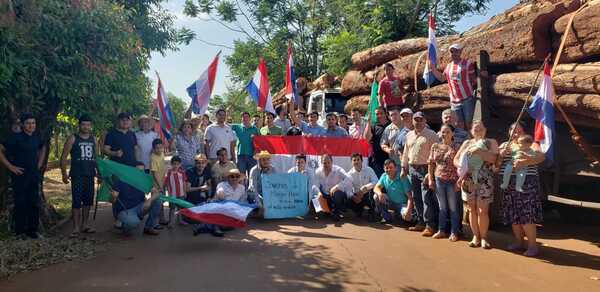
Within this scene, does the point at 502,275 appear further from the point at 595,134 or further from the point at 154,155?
the point at 154,155

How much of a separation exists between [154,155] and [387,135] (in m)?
3.79

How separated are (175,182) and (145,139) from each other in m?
0.92

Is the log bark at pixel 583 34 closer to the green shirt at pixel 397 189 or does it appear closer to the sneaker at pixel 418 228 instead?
the green shirt at pixel 397 189

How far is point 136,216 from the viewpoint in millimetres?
6410

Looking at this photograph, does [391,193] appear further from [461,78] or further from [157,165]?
[157,165]

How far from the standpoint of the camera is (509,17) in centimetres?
743

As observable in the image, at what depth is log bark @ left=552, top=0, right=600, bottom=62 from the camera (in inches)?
195

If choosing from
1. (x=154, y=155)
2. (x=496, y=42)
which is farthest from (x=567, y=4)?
(x=154, y=155)

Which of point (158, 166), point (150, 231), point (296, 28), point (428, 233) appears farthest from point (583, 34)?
point (296, 28)

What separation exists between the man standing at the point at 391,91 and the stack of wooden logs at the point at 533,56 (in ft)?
1.13

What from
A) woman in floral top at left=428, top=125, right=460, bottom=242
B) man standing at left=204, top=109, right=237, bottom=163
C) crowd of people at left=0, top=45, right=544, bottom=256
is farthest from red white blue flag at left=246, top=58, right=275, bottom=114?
woman in floral top at left=428, top=125, right=460, bottom=242

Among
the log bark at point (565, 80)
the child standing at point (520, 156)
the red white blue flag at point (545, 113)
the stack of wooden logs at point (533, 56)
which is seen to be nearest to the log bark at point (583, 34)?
the stack of wooden logs at point (533, 56)

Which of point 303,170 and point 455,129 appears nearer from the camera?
point 455,129

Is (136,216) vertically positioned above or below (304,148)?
below
